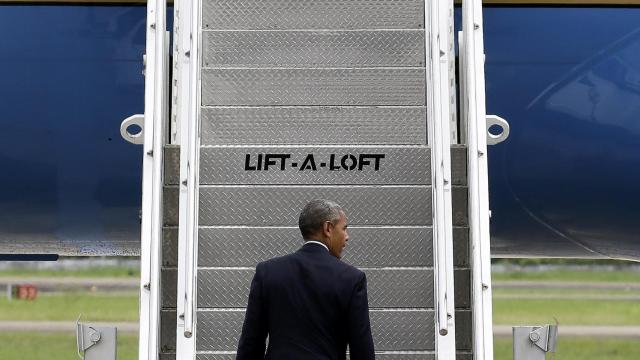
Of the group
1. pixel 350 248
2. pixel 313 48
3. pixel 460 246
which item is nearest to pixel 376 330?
pixel 350 248

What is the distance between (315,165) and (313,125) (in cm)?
28

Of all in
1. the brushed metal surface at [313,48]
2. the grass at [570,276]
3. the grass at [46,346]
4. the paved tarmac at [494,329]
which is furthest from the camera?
the grass at [570,276]

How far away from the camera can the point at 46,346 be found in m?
20.7

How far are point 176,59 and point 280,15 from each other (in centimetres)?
72

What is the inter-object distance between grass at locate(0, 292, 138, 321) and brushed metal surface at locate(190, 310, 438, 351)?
19.4 meters

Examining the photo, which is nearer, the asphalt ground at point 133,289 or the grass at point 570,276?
the asphalt ground at point 133,289

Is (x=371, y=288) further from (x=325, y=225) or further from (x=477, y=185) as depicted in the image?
(x=325, y=225)

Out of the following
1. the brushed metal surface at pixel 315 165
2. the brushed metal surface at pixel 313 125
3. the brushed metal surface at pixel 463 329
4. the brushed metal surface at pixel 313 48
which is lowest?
the brushed metal surface at pixel 463 329

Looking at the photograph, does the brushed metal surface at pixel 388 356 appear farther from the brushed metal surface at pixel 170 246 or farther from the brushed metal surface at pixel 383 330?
the brushed metal surface at pixel 170 246

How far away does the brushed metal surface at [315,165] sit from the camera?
566 centimetres

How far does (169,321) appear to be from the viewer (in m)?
5.37

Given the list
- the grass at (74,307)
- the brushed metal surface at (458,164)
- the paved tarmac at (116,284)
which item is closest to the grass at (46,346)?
the grass at (74,307)

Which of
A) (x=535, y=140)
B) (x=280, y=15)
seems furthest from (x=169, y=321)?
(x=535, y=140)

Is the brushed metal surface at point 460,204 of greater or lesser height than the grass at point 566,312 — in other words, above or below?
above
